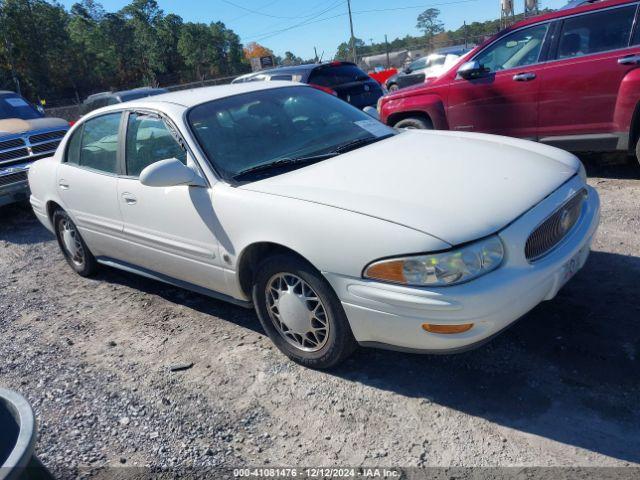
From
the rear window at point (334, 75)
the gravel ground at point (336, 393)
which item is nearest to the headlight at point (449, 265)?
the gravel ground at point (336, 393)

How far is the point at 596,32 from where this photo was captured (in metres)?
5.56

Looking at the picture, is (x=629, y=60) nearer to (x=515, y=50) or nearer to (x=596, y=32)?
(x=596, y=32)

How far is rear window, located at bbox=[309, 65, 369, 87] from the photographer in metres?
10.1

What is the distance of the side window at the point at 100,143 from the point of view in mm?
4223

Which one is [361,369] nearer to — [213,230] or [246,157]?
[213,230]

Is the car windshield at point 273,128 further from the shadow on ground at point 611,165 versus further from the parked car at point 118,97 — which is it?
the parked car at point 118,97

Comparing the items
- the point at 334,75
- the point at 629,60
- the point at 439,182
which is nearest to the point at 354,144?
the point at 439,182

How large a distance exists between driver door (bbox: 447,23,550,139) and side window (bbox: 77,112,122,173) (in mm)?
3977

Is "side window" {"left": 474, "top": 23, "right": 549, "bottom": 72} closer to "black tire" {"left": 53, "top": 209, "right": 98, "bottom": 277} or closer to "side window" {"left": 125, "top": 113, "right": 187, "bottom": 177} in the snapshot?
"side window" {"left": 125, "top": 113, "right": 187, "bottom": 177}

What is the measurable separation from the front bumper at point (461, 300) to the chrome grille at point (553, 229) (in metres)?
0.05

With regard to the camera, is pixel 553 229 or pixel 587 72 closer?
pixel 553 229

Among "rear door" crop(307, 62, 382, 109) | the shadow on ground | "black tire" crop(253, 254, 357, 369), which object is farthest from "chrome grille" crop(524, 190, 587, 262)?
"rear door" crop(307, 62, 382, 109)

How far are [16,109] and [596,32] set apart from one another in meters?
8.48

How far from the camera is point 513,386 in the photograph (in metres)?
2.84
